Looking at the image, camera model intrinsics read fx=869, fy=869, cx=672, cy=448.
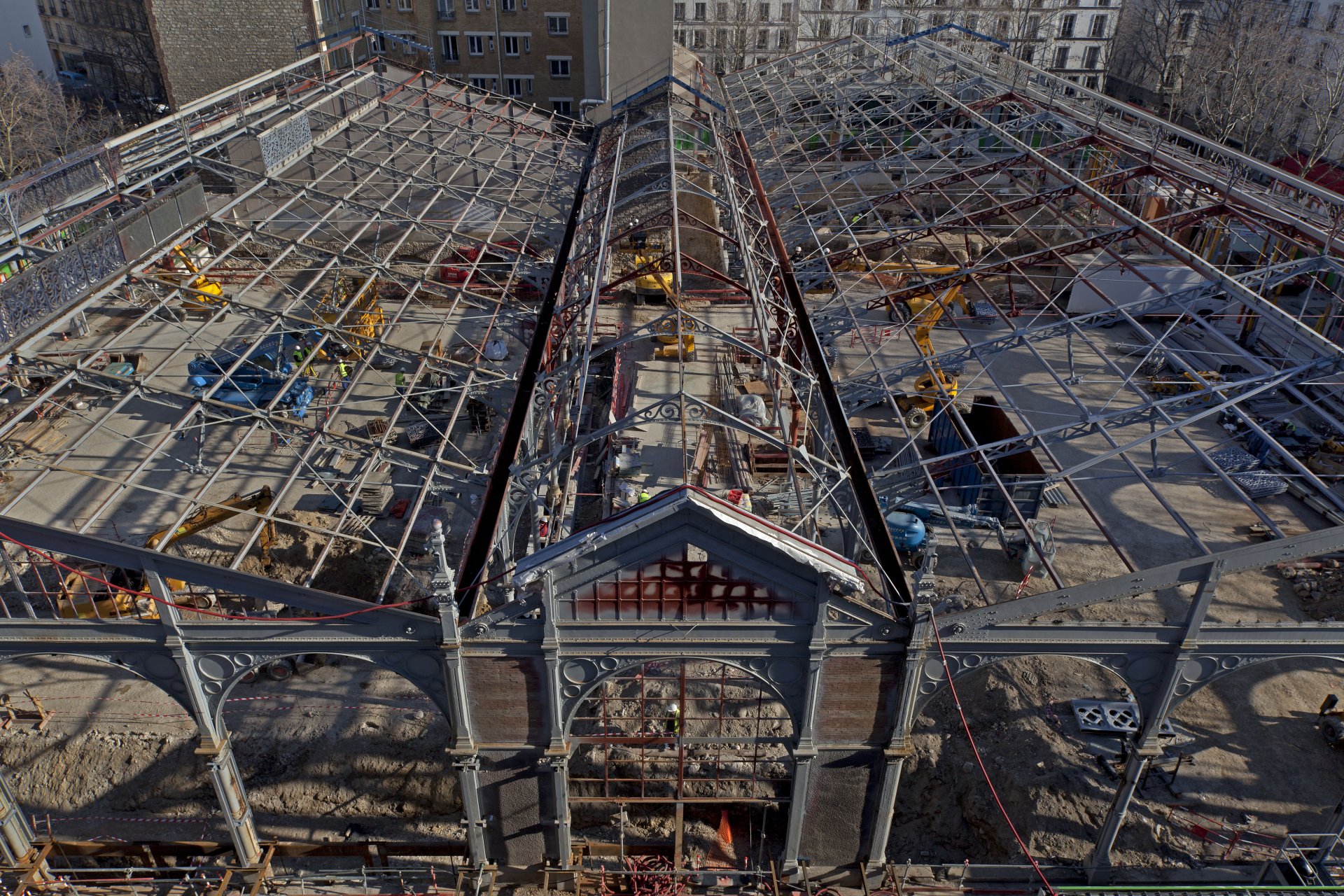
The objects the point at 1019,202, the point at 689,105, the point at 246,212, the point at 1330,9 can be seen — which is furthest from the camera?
the point at 1330,9

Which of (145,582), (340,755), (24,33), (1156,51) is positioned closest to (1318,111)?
(1156,51)

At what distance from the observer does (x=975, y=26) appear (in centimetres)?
6400

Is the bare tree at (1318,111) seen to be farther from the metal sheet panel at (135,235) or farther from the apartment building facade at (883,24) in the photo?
the metal sheet panel at (135,235)

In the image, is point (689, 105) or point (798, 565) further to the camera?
point (689, 105)

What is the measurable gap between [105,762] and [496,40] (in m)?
51.0

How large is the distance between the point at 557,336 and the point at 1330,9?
60.1 m

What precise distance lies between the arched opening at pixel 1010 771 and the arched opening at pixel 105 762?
1276 cm

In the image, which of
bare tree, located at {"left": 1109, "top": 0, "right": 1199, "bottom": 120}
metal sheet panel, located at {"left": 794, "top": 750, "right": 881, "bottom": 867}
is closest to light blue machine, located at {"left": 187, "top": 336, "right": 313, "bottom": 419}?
metal sheet panel, located at {"left": 794, "top": 750, "right": 881, "bottom": 867}

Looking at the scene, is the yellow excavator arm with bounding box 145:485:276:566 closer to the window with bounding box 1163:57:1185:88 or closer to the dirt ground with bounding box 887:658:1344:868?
the dirt ground with bounding box 887:658:1344:868

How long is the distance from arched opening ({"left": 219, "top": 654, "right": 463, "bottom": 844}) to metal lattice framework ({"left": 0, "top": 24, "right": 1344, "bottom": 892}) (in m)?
1.46

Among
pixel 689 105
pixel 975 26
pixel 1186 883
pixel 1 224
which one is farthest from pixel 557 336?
pixel 975 26

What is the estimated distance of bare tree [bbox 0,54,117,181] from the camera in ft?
135

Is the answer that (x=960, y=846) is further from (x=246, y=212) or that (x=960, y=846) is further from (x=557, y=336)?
(x=246, y=212)

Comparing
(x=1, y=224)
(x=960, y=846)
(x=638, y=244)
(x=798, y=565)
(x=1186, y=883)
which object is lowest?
(x=960, y=846)
